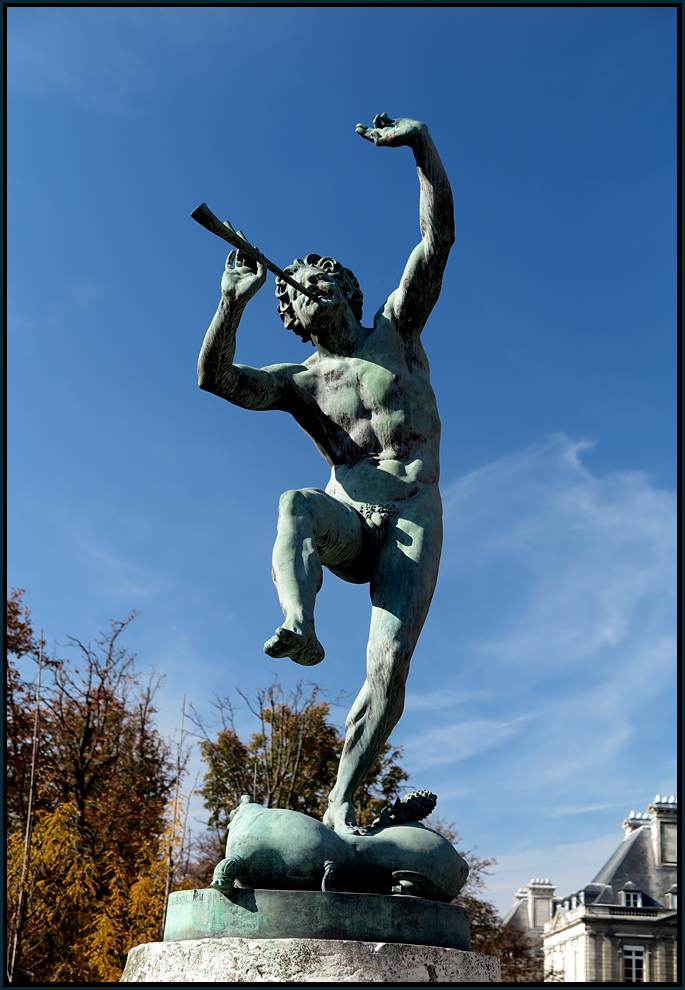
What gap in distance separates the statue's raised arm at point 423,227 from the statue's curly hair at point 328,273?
199 mm

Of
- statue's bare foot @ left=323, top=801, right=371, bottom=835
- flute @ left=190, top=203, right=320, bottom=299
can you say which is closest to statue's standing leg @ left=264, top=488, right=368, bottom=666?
statue's bare foot @ left=323, top=801, right=371, bottom=835

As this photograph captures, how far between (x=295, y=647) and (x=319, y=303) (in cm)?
193

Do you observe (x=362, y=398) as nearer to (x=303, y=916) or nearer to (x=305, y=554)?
(x=305, y=554)

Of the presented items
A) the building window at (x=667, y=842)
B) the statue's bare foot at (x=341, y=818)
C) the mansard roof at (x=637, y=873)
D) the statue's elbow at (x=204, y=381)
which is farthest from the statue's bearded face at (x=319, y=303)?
the building window at (x=667, y=842)

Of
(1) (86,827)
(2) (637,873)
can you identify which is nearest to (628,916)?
(2) (637,873)

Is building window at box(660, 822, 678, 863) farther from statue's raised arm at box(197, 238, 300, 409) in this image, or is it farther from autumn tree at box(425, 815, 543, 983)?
statue's raised arm at box(197, 238, 300, 409)

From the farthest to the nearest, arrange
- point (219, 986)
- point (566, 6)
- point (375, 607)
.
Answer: point (566, 6) → point (375, 607) → point (219, 986)

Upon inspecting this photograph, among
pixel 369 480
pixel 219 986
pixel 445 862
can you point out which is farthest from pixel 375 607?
pixel 219 986

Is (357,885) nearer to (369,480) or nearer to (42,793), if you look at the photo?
(369,480)

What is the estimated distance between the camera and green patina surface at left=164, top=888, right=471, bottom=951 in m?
3.23

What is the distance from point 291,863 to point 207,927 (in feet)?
1.18

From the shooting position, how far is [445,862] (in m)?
3.73

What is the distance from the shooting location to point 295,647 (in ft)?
11.8

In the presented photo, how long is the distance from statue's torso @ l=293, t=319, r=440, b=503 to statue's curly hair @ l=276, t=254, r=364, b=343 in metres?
0.23
